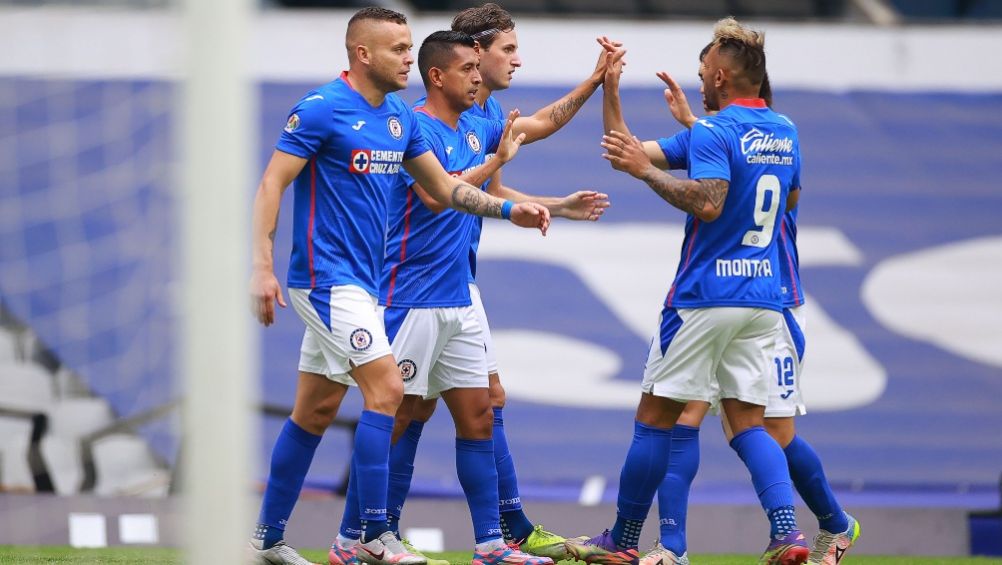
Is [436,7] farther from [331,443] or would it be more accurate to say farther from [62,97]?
[62,97]

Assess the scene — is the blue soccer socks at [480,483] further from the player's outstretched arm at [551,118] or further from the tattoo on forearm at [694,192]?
the player's outstretched arm at [551,118]

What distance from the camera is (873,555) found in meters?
7.86

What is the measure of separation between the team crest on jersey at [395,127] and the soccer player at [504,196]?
0.74 metres

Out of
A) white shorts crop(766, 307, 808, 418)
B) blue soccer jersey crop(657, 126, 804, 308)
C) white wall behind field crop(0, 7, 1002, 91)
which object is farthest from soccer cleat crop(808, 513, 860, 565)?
white wall behind field crop(0, 7, 1002, 91)

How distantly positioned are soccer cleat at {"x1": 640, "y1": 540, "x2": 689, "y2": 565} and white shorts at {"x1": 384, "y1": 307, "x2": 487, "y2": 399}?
0.97 m

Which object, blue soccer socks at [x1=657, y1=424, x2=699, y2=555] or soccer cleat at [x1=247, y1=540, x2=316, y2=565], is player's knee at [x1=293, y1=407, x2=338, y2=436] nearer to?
soccer cleat at [x1=247, y1=540, x2=316, y2=565]

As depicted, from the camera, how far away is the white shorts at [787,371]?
5820 mm

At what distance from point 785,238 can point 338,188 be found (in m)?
2.09

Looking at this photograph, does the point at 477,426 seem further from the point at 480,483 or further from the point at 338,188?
the point at 338,188

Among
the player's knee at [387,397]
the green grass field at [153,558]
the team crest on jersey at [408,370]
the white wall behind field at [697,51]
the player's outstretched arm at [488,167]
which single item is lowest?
the green grass field at [153,558]

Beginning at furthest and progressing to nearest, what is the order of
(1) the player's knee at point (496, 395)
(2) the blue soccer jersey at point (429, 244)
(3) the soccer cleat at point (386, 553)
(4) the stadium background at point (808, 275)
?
(4) the stadium background at point (808, 275) → (1) the player's knee at point (496, 395) → (2) the blue soccer jersey at point (429, 244) → (3) the soccer cleat at point (386, 553)

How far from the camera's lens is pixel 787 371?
5.85m

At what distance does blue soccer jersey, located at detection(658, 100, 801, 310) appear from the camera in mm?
5449

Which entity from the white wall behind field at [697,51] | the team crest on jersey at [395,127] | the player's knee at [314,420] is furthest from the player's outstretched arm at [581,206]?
the white wall behind field at [697,51]
